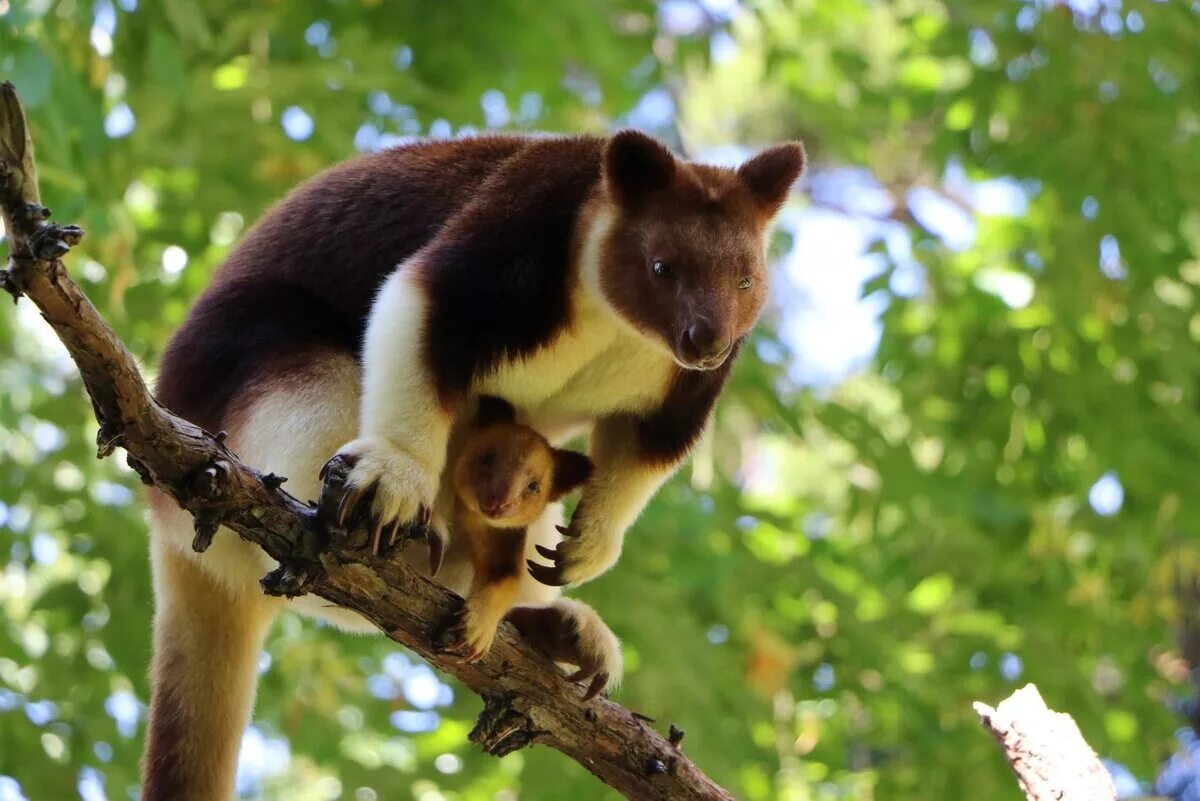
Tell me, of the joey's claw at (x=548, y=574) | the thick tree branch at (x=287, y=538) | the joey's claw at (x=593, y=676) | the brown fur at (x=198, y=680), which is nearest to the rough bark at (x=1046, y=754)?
the thick tree branch at (x=287, y=538)

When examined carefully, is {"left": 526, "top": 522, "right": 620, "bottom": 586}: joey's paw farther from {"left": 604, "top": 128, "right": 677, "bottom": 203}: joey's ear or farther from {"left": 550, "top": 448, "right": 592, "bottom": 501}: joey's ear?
{"left": 604, "top": 128, "right": 677, "bottom": 203}: joey's ear

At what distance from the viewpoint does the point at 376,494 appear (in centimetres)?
290

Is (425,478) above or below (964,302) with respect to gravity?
above

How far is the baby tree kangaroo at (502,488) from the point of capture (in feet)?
11.2

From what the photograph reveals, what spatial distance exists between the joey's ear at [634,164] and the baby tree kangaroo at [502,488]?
0.66 metres

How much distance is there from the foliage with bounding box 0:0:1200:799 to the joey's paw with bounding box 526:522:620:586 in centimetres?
173

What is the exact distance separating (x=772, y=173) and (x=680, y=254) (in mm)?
519

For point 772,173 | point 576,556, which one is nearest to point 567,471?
point 576,556

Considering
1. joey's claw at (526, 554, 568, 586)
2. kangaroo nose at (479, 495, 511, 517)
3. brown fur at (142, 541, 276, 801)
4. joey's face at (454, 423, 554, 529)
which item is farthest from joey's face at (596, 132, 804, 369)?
brown fur at (142, 541, 276, 801)

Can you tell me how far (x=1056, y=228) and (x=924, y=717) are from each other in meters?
2.49

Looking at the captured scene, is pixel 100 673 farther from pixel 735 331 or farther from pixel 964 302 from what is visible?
pixel 964 302

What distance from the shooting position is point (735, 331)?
11.0 ft

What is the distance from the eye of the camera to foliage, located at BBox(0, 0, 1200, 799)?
5.33 meters

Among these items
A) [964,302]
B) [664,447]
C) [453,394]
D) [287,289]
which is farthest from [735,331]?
[964,302]
